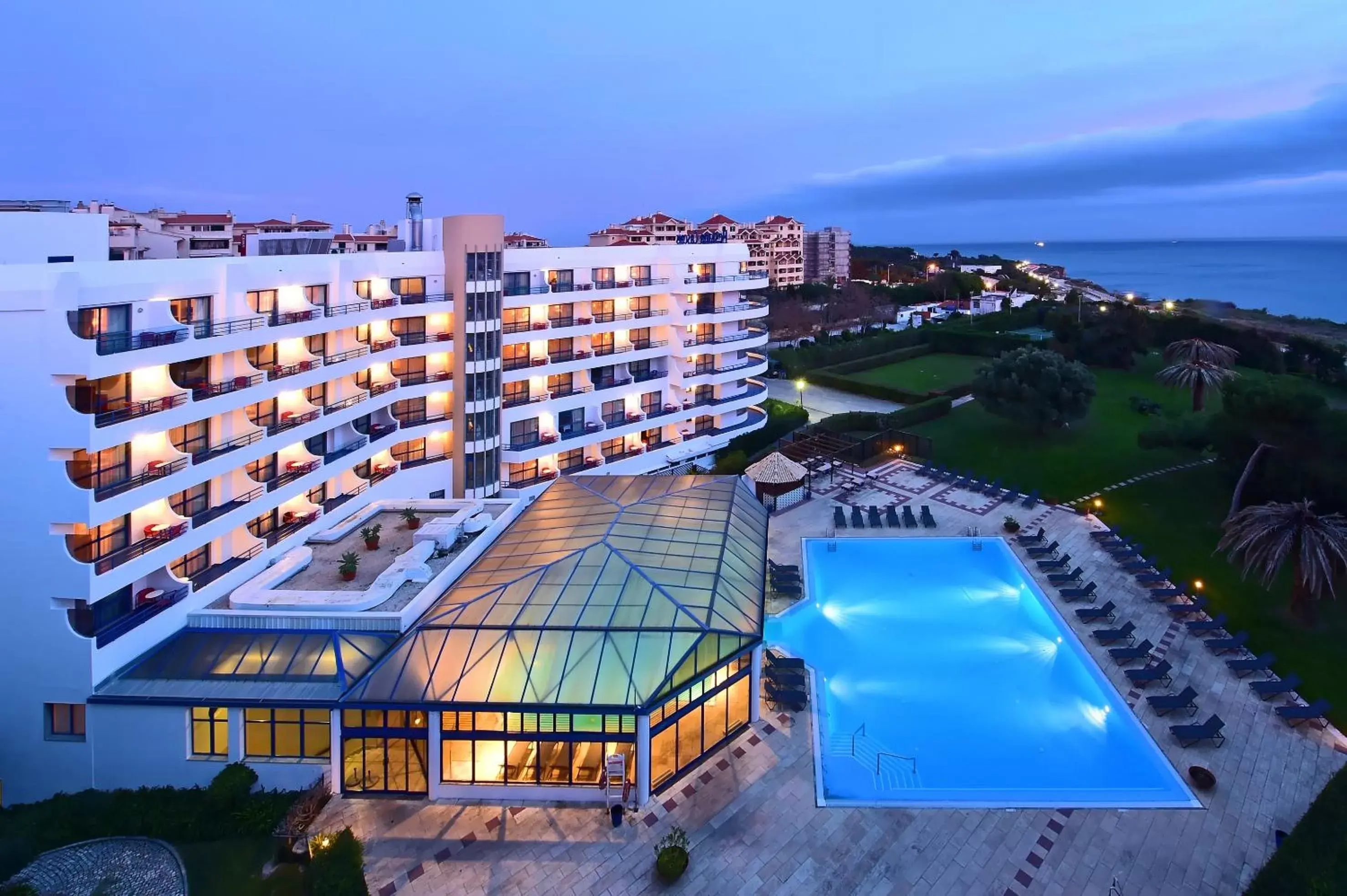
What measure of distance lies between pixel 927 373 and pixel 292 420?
54021 mm

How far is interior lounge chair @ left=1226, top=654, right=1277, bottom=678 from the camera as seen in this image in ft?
80.8

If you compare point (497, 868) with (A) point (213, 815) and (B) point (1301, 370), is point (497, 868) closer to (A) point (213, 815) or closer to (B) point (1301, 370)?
(A) point (213, 815)

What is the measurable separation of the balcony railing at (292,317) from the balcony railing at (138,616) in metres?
10.4

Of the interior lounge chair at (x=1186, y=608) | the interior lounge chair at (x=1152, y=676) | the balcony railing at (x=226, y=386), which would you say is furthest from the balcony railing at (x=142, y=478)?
the interior lounge chair at (x=1186, y=608)

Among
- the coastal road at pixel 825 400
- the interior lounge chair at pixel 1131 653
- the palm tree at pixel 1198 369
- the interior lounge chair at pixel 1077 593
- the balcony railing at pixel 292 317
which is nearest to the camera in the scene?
the interior lounge chair at pixel 1131 653

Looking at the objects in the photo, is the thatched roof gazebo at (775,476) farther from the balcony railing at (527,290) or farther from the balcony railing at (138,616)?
the balcony railing at (138,616)

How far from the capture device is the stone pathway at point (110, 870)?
17266 millimetres

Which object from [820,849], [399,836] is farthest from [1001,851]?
[399,836]

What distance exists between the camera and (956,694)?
2498 cm

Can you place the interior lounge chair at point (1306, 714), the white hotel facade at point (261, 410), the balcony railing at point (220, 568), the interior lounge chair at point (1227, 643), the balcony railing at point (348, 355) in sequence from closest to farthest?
the white hotel facade at point (261, 410) → the interior lounge chair at point (1306, 714) → the balcony railing at point (220, 568) → the interior lounge chair at point (1227, 643) → the balcony railing at point (348, 355)

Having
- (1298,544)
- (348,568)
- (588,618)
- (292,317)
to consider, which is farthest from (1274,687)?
(292,317)

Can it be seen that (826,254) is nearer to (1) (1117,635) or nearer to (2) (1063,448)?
(2) (1063,448)

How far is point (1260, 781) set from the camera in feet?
66.0

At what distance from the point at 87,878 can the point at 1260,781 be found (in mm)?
27807
